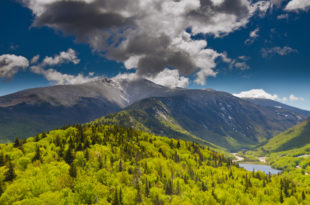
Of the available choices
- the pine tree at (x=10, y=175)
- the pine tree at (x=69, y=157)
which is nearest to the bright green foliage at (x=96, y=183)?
the pine tree at (x=69, y=157)

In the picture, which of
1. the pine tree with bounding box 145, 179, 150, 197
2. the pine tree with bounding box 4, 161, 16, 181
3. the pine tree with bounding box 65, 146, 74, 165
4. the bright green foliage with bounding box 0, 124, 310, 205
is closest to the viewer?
the bright green foliage with bounding box 0, 124, 310, 205

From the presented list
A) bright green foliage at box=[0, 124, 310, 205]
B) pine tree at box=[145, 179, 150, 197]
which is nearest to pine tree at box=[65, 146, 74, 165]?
bright green foliage at box=[0, 124, 310, 205]

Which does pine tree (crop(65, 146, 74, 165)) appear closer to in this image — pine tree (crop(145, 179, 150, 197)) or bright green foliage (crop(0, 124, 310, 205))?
bright green foliage (crop(0, 124, 310, 205))

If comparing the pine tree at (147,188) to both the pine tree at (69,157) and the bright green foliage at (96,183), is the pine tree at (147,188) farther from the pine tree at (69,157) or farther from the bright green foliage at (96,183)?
the pine tree at (69,157)

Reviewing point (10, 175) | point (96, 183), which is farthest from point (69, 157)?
point (10, 175)

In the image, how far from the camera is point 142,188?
513 feet

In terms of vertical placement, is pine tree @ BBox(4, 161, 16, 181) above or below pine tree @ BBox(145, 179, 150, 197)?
above

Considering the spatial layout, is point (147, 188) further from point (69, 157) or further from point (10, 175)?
point (10, 175)

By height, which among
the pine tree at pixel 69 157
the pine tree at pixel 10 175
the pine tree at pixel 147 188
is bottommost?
the pine tree at pixel 147 188

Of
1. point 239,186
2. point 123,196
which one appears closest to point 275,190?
point 239,186

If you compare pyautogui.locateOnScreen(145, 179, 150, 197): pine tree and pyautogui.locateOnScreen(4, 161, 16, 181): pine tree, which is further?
pyautogui.locateOnScreen(145, 179, 150, 197): pine tree

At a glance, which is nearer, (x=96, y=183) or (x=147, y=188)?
(x=96, y=183)

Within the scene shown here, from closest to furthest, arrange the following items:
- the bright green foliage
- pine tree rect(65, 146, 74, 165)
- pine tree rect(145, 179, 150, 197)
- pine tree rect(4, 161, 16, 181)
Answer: the bright green foliage < pine tree rect(4, 161, 16, 181) < pine tree rect(145, 179, 150, 197) < pine tree rect(65, 146, 74, 165)

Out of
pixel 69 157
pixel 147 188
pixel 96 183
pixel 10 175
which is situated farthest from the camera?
pixel 69 157
